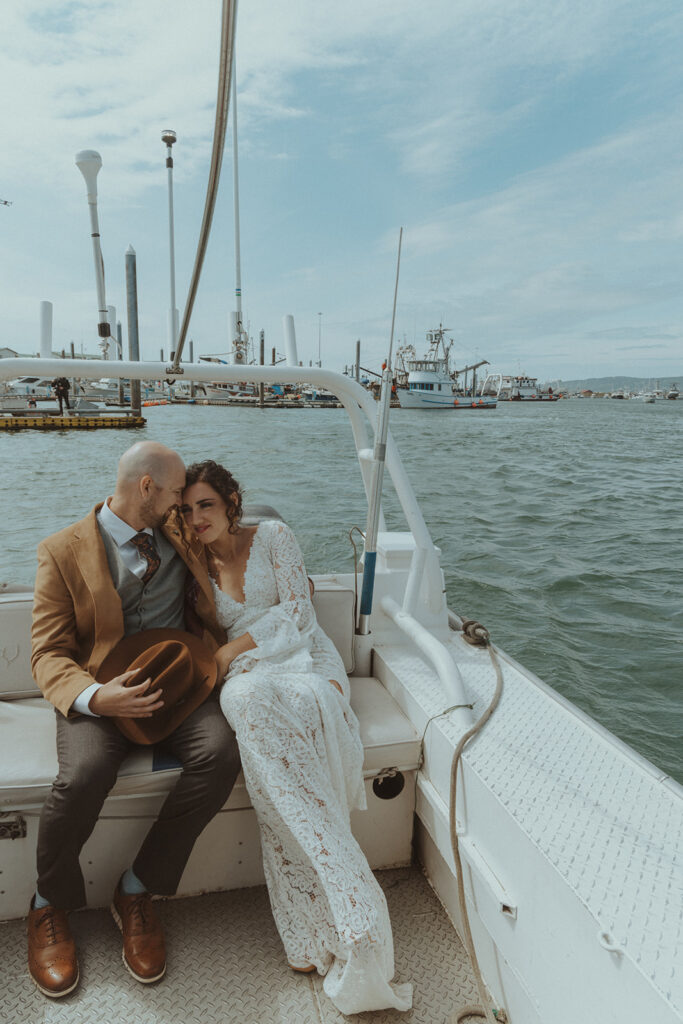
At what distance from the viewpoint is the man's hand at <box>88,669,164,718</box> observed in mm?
1507

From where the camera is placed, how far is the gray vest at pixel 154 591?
1737 mm

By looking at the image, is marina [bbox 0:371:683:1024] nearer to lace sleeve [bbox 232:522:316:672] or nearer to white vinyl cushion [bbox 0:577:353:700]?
white vinyl cushion [bbox 0:577:353:700]

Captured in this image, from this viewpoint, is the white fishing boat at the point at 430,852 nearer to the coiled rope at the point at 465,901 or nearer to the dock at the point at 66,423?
the coiled rope at the point at 465,901

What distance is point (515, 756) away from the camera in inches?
58.3

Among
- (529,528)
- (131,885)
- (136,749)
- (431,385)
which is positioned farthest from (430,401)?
(131,885)

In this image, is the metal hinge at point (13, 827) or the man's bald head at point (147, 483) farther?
the man's bald head at point (147, 483)

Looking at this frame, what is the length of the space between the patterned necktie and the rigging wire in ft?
2.32

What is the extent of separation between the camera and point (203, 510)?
Result: 1815 mm

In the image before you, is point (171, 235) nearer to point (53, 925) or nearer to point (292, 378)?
point (292, 378)

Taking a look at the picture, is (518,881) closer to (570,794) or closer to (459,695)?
(570,794)

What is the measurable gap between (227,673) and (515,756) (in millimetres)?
770

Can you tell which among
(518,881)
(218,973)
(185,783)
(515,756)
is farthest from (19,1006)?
(515,756)

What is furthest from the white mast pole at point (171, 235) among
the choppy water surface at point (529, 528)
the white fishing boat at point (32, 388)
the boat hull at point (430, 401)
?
the boat hull at point (430, 401)

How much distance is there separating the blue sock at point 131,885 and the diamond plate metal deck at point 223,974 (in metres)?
0.14
